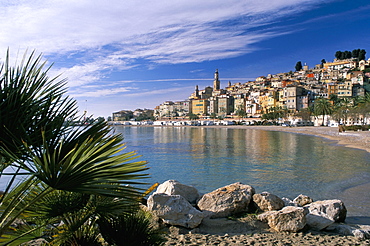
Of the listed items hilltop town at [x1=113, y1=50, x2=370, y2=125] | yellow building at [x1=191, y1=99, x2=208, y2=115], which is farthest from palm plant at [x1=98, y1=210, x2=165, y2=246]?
yellow building at [x1=191, y1=99, x2=208, y2=115]

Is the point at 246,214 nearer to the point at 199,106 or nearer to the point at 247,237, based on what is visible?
the point at 247,237

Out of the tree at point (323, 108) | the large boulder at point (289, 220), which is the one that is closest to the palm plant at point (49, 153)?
the large boulder at point (289, 220)

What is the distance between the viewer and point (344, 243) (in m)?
6.10

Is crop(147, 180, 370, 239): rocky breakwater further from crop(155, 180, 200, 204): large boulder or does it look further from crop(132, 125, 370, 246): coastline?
crop(155, 180, 200, 204): large boulder

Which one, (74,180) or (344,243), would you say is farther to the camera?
(344,243)

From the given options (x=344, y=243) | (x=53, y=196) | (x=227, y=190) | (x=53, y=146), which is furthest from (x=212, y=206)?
(x=53, y=146)

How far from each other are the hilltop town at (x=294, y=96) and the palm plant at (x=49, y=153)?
72895 millimetres

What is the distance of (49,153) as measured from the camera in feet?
8.51

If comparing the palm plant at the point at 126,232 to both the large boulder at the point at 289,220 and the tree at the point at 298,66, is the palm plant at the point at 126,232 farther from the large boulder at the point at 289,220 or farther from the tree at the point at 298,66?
the tree at the point at 298,66

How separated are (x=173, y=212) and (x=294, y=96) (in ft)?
350

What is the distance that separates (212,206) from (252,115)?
123313 millimetres

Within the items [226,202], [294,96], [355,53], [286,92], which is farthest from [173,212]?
[355,53]

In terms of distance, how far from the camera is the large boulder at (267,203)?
26.3ft

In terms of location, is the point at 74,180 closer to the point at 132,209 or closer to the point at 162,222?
the point at 132,209
